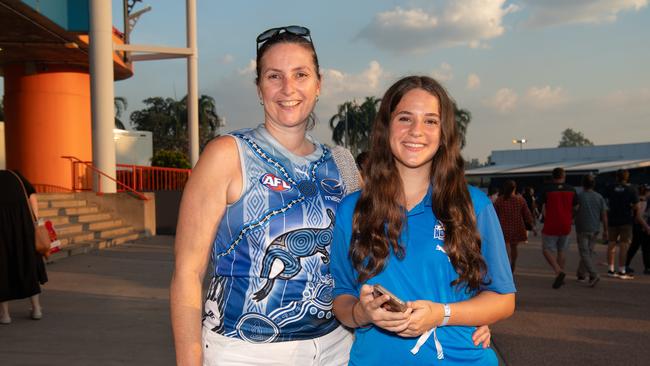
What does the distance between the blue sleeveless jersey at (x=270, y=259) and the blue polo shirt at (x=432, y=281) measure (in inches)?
6.8

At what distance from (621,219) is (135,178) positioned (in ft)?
49.0

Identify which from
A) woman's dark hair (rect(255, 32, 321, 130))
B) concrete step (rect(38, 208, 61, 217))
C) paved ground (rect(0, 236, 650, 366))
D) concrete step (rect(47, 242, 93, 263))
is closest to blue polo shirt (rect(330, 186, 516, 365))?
woman's dark hair (rect(255, 32, 321, 130))

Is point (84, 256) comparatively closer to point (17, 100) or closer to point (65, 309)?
point (65, 309)

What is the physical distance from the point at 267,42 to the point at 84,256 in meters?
11.4

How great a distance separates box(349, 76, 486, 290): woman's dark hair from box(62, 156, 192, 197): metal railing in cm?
1598

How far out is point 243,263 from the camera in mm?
2127

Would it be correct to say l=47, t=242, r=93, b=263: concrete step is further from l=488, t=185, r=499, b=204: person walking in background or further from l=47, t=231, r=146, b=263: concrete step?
l=488, t=185, r=499, b=204: person walking in background

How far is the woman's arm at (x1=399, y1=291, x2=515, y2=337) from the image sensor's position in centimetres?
186

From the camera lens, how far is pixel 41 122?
20.5 metres

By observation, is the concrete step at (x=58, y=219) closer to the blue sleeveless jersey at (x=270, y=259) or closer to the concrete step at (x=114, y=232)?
the concrete step at (x=114, y=232)

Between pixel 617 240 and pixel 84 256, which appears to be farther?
pixel 84 256

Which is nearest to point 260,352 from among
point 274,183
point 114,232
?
point 274,183

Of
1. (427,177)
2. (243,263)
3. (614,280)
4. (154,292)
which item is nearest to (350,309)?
(243,263)

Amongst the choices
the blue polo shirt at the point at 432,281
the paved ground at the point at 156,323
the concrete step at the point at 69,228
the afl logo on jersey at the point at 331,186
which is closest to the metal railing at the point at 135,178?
the concrete step at the point at 69,228
